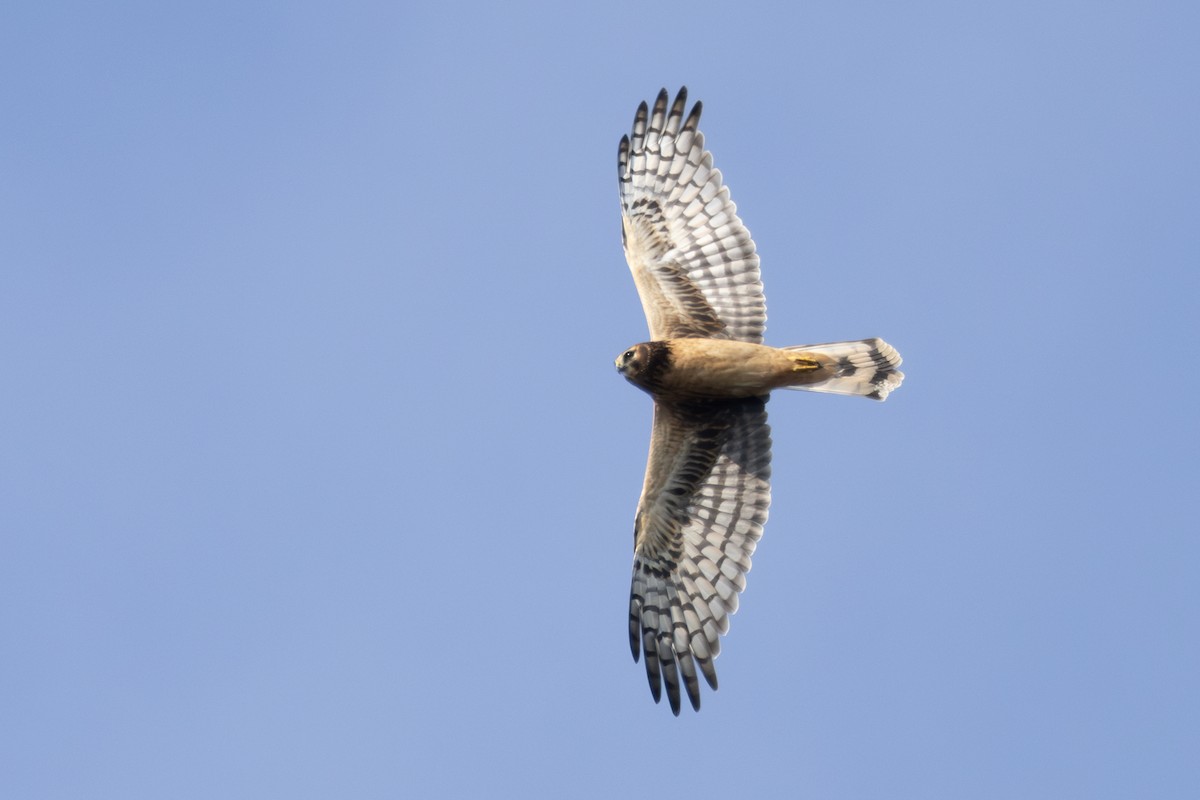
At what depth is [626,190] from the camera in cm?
1321

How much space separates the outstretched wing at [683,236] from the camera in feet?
41.4

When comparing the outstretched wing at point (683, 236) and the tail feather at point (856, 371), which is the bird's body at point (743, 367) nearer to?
the tail feather at point (856, 371)

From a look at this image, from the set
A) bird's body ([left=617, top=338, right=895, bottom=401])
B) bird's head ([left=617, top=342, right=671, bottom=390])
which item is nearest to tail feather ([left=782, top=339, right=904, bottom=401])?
bird's body ([left=617, top=338, right=895, bottom=401])

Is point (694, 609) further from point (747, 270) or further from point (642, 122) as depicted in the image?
point (642, 122)

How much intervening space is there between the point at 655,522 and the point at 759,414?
1269mm

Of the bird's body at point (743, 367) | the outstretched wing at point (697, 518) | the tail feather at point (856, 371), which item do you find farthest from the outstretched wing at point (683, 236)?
the outstretched wing at point (697, 518)

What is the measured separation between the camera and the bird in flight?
12.0m

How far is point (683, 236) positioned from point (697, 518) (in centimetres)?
245

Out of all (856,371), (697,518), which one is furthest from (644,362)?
(856,371)

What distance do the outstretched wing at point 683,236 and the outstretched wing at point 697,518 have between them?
30.2 inches

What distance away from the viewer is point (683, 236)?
42.5 feet

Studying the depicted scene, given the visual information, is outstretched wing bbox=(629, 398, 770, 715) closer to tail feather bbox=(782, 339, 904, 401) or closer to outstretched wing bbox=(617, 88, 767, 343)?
tail feather bbox=(782, 339, 904, 401)

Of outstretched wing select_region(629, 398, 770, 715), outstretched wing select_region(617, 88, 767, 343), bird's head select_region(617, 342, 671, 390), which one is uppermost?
outstretched wing select_region(617, 88, 767, 343)

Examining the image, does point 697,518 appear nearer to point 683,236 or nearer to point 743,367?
point 743,367
